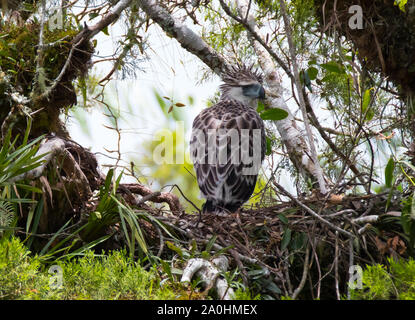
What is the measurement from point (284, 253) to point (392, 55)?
53.4 inches

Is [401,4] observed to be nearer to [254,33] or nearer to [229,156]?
[254,33]

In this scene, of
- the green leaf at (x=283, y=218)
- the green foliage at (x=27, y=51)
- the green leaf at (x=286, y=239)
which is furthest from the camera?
the green foliage at (x=27, y=51)

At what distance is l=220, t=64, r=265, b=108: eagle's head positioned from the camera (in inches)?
181

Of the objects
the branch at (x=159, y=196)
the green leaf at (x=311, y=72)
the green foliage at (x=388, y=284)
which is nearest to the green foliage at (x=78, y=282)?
the green foliage at (x=388, y=284)

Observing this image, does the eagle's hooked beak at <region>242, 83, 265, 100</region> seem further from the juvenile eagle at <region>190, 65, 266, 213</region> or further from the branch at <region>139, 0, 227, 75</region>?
the branch at <region>139, 0, 227, 75</region>

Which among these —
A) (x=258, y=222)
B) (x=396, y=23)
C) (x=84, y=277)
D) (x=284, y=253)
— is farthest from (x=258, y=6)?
(x=84, y=277)

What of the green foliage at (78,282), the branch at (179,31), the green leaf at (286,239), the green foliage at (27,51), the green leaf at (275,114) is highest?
the branch at (179,31)

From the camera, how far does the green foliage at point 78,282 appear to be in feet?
5.86

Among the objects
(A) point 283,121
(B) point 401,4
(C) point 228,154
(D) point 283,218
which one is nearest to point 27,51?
(C) point 228,154

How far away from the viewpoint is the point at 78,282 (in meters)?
2.00

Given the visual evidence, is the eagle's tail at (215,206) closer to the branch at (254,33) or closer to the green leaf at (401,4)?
the branch at (254,33)

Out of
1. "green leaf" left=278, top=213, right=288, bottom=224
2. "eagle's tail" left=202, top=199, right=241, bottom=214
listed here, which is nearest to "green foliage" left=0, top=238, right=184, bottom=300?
"green leaf" left=278, top=213, right=288, bottom=224

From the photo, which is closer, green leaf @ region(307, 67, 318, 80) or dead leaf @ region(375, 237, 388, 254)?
dead leaf @ region(375, 237, 388, 254)
